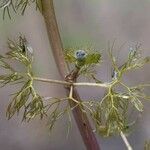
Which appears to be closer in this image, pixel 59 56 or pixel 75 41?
pixel 59 56

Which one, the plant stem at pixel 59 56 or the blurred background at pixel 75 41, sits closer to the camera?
the plant stem at pixel 59 56

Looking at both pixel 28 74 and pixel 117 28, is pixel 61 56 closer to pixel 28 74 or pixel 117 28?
pixel 28 74

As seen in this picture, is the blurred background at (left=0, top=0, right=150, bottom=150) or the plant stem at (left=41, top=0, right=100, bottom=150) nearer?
the plant stem at (left=41, top=0, right=100, bottom=150)

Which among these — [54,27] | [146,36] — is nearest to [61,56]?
[54,27]
